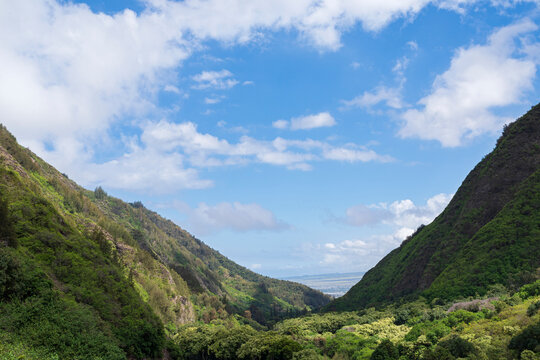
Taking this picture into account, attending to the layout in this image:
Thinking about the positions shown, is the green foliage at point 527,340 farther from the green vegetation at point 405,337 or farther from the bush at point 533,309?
the bush at point 533,309

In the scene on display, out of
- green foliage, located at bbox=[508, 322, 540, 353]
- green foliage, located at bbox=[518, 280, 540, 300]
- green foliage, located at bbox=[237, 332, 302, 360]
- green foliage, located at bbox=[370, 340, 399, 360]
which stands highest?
green foliage, located at bbox=[518, 280, 540, 300]

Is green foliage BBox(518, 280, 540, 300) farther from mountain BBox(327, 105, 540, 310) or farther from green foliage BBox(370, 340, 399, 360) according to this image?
green foliage BBox(370, 340, 399, 360)

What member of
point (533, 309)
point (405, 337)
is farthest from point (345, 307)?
point (533, 309)

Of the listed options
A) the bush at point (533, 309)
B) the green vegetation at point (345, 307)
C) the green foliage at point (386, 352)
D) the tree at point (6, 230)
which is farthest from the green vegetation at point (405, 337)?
→ the tree at point (6, 230)

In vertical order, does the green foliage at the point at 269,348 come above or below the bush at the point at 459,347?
below

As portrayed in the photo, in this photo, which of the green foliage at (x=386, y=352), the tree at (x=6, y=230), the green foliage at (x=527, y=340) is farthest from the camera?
the green foliage at (x=386, y=352)

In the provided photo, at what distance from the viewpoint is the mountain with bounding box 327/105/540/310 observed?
98438 mm

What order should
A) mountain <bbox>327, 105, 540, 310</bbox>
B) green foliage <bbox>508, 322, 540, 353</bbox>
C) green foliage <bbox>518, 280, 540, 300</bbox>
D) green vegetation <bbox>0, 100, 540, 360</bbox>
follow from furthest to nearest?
mountain <bbox>327, 105, 540, 310</bbox>, green foliage <bbox>518, 280, 540, 300</bbox>, green vegetation <bbox>0, 100, 540, 360</bbox>, green foliage <bbox>508, 322, 540, 353</bbox>

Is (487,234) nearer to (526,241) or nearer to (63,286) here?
(526,241)

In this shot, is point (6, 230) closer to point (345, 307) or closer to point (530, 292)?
point (530, 292)

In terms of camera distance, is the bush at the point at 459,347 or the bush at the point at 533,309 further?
the bush at the point at 533,309

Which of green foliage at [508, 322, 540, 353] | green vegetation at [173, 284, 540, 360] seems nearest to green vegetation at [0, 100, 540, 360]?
green foliage at [508, 322, 540, 353]

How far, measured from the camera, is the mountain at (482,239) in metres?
98.4

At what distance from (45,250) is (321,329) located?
78.7 metres
